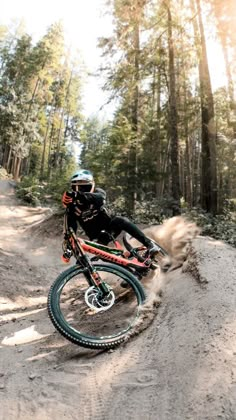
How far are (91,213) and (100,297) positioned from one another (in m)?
1.34

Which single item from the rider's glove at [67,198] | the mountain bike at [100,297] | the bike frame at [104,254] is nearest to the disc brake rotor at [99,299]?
the mountain bike at [100,297]

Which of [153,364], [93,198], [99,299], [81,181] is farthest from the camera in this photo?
[81,181]

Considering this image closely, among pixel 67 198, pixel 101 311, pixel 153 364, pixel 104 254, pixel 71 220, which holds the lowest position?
pixel 153 364

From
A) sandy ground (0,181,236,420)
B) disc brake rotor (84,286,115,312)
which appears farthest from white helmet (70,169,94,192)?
→ sandy ground (0,181,236,420)

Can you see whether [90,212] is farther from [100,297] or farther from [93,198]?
[100,297]

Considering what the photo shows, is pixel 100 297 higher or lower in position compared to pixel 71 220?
lower

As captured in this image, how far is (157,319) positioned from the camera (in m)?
4.09

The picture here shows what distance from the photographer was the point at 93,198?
4.95 meters

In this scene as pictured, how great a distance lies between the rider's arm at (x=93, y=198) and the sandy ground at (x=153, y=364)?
1.48 m

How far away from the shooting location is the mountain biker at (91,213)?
4766 millimetres

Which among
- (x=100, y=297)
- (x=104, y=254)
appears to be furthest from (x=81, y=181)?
(x=100, y=297)

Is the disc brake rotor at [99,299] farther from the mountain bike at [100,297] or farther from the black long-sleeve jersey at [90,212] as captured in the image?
the black long-sleeve jersey at [90,212]

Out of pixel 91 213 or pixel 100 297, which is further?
pixel 91 213

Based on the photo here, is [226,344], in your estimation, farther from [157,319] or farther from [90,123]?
[90,123]
